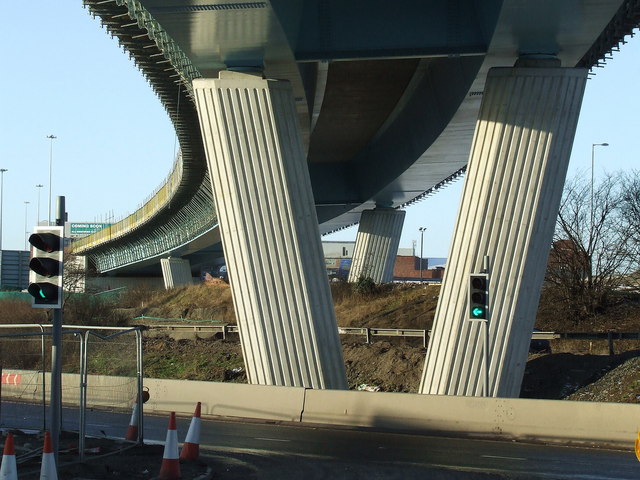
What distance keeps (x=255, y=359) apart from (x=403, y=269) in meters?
132

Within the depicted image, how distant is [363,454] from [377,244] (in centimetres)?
4078

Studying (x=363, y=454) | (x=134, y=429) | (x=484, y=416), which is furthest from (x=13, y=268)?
(x=363, y=454)

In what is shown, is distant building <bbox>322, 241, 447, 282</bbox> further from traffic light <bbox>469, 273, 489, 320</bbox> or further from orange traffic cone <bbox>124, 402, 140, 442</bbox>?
orange traffic cone <bbox>124, 402, 140, 442</bbox>

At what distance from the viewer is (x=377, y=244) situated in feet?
185

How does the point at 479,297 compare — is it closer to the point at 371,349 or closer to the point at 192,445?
→ the point at 192,445

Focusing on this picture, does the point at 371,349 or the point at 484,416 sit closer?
the point at 484,416

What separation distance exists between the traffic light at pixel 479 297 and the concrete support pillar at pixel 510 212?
5.65 ft

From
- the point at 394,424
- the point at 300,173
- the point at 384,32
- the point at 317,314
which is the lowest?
the point at 394,424

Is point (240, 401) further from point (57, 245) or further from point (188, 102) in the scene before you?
point (188, 102)

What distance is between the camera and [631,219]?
136 ft

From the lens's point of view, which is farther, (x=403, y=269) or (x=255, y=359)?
(x=403, y=269)

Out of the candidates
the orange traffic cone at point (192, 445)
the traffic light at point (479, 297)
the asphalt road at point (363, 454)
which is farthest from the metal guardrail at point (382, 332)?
the orange traffic cone at point (192, 445)

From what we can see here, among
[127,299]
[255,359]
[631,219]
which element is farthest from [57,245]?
[127,299]

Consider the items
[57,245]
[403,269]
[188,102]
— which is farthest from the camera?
[403,269]
